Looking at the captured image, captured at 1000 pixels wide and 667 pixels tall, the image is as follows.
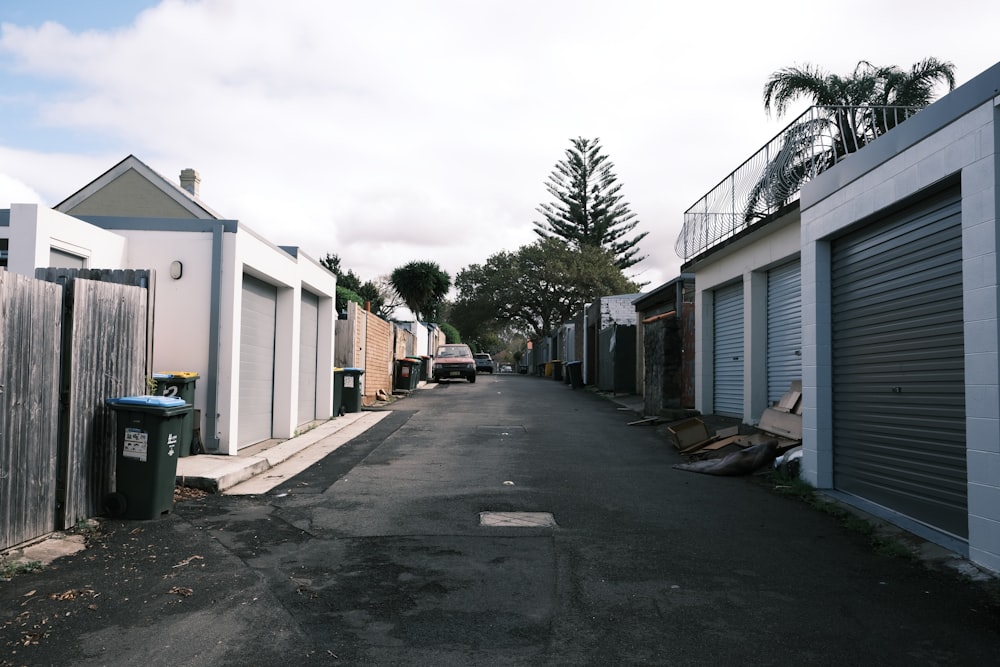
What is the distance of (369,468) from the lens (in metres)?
9.73

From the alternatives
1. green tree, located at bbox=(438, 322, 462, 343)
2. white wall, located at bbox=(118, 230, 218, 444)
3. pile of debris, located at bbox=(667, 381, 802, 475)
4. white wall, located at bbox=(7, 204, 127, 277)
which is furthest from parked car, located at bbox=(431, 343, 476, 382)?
white wall, located at bbox=(7, 204, 127, 277)

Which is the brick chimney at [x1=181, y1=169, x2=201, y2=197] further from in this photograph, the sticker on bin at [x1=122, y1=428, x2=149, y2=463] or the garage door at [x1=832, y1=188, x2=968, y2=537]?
the garage door at [x1=832, y1=188, x2=968, y2=537]

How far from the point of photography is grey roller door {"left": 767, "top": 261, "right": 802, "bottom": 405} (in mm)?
12086

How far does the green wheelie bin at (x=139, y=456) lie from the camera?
650 cm

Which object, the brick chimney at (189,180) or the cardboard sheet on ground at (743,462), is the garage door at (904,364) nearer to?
the cardboard sheet on ground at (743,462)

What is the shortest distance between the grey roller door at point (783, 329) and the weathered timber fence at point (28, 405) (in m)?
10.2

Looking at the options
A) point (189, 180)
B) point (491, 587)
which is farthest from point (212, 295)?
point (189, 180)

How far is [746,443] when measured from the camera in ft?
34.5

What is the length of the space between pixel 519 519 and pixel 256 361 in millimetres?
6113

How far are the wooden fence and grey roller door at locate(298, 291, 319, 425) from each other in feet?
22.4

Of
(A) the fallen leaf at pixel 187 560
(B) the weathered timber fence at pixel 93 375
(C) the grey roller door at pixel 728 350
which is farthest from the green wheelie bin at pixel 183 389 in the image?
(C) the grey roller door at pixel 728 350

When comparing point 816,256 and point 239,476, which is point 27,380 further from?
point 816,256

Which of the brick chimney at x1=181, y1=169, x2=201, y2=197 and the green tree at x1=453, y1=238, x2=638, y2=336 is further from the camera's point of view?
the green tree at x1=453, y1=238, x2=638, y2=336

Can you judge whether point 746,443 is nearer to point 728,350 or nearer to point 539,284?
point 728,350
